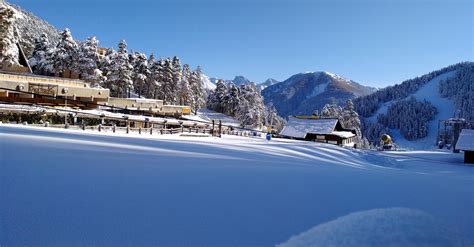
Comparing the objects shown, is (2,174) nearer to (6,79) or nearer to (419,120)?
(6,79)

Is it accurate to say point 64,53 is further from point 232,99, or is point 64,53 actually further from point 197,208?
point 197,208

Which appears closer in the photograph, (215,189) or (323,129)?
(215,189)

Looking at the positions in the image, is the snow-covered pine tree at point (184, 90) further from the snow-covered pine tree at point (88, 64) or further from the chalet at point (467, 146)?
the chalet at point (467, 146)

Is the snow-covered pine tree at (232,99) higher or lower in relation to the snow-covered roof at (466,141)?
higher

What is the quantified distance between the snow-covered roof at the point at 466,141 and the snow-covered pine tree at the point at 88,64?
43388 mm

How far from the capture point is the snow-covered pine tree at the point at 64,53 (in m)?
45.2

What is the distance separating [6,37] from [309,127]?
38235mm

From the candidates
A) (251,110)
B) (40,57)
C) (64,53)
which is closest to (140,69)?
(64,53)

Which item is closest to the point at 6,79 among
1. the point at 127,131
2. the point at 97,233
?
the point at 127,131

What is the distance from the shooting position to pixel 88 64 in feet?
151

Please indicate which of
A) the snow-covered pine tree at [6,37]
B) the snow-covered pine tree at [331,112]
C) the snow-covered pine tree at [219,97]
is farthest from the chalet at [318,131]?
the snow-covered pine tree at [6,37]

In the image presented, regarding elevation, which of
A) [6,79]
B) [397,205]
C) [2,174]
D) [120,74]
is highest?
[120,74]

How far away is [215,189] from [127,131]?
2278 centimetres

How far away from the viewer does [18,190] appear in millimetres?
3910
